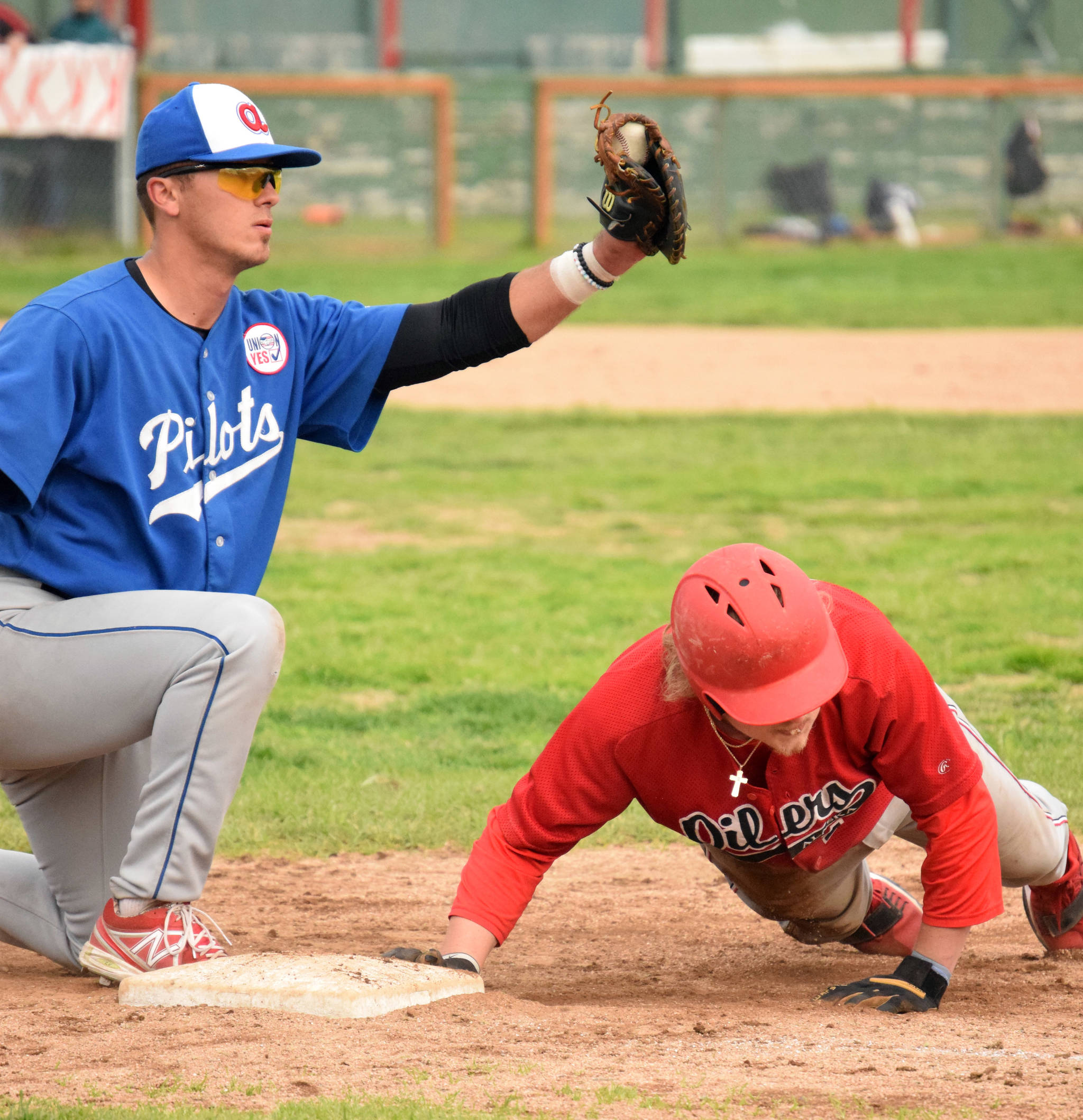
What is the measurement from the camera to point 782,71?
2456 centimetres

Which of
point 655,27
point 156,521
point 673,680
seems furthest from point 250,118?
point 655,27

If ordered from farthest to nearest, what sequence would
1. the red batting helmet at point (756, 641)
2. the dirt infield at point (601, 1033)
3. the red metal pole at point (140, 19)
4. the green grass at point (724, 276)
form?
the red metal pole at point (140, 19)
the green grass at point (724, 276)
the red batting helmet at point (756, 641)
the dirt infield at point (601, 1033)

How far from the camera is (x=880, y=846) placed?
3.48 metres

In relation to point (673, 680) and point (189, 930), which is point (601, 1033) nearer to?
point (673, 680)

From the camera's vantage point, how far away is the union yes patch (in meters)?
3.51

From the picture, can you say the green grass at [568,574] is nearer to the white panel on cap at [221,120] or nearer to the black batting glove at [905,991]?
the black batting glove at [905,991]

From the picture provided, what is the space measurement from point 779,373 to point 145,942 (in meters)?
10.8

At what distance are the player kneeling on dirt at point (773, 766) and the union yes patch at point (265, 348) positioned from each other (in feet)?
3.24

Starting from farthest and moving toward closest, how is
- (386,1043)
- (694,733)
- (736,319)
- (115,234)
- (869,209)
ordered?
1. (869,209)
2. (115,234)
3. (736,319)
4. (694,733)
5. (386,1043)

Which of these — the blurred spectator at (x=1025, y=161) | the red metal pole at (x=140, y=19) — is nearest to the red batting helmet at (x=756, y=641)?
the blurred spectator at (x=1025, y=161)

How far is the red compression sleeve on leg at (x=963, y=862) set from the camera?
3133 mm

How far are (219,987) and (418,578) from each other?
4686mm

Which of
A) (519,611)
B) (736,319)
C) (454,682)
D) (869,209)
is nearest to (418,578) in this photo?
(519,611)

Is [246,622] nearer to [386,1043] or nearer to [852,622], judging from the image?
[386,1043]
